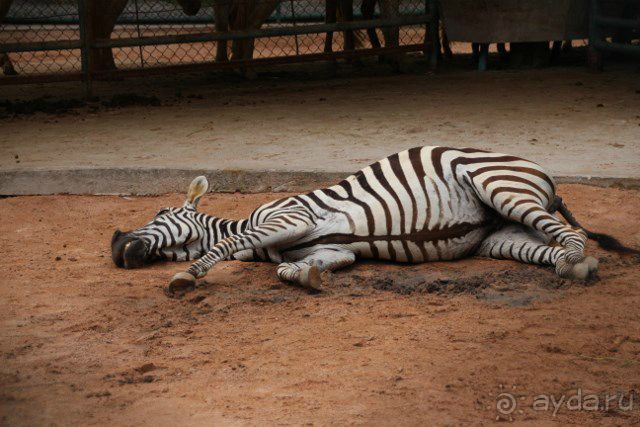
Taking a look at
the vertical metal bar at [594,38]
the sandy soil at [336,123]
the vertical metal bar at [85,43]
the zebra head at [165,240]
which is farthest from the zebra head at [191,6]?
the zebra head at [165,240]

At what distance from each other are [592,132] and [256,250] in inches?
144

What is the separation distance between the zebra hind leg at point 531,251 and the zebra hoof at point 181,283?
5.30ft

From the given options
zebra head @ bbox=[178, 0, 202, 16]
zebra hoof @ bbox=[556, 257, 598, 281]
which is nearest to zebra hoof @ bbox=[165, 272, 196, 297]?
zebra hoof @ bbox=[556, 257, 598, 281]

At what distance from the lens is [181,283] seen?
15.9 ft

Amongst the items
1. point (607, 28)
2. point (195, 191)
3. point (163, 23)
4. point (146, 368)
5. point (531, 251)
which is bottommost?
point (146, 368)

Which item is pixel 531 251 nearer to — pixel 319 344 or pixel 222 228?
pixel 319 344

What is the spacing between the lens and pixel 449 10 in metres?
11.8

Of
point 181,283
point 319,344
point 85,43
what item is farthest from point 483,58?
point 319,344

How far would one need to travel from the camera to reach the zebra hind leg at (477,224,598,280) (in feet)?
15.4

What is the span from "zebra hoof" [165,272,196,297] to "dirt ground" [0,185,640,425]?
0.27 feet

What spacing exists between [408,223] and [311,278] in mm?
735

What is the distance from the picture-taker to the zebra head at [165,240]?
17.6 feet

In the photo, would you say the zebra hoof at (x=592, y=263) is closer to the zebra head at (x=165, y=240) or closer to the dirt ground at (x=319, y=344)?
the dirt ground at (x=319, y=344)

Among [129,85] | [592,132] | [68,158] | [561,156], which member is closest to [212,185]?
[68,158]
